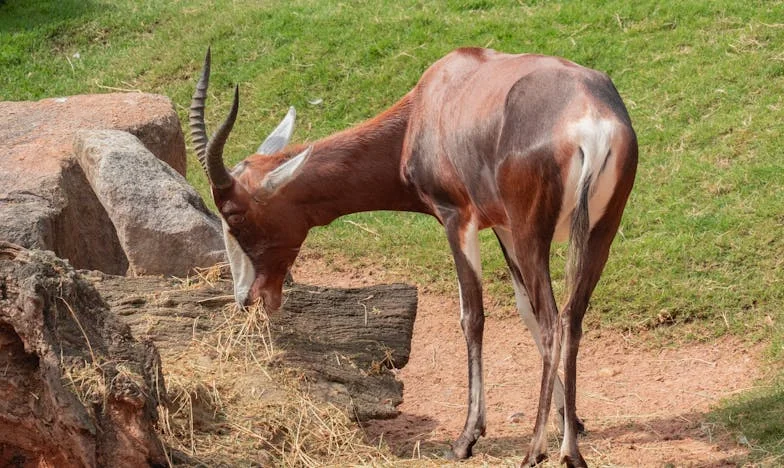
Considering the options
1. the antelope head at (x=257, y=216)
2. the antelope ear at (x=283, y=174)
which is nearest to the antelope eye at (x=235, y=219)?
the antelope head at (x=257, y=216)

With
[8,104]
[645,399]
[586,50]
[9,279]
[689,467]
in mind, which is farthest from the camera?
[586,50]

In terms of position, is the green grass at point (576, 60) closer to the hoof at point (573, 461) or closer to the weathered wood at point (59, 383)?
the hoof at point (573, 461)

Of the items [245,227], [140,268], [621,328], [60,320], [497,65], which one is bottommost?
[621,328]

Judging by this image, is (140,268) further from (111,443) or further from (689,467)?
(689,467)

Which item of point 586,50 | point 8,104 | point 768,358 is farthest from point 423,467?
point 586,50

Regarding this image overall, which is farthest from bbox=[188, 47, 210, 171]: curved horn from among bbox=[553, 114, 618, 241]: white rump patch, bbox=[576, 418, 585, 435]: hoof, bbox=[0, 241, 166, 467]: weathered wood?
bbox=[576, 418, 585, 435]: hoof

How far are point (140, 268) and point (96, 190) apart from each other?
2.30 feet

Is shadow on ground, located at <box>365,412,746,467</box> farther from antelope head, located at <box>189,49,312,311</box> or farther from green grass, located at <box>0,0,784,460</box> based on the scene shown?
antelope head, located at <box>189,49,312,311</box>

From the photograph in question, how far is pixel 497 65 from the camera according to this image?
21.7ft

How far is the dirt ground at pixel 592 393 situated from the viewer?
6.47 m

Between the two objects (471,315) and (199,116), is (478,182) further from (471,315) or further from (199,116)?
(199,116)

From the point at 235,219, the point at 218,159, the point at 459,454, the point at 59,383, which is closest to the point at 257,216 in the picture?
the point at 235,219

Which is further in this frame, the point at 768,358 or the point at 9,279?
the point at 768,358

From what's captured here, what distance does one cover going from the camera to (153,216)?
7926 millimetres
